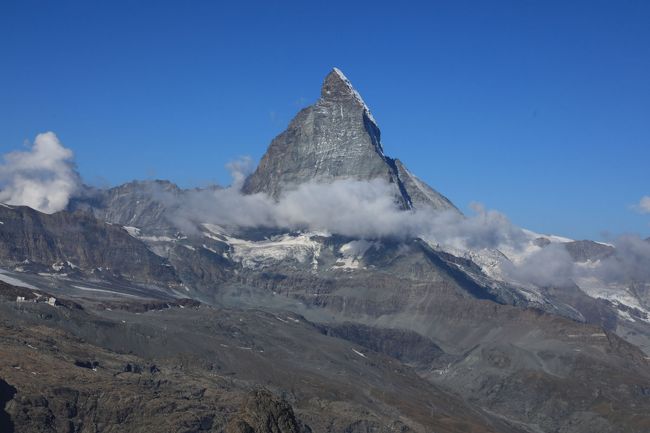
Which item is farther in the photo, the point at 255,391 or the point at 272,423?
the point at 255,391

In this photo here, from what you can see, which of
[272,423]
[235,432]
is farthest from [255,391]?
[235,432]

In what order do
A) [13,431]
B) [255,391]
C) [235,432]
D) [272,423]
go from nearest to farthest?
[235,432], [272,423], [255,391], [13,431]

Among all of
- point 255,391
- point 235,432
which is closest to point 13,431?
point 255,391

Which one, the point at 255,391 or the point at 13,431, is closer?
the point at 255,391

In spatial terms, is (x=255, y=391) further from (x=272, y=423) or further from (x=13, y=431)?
(x=13, y=431)

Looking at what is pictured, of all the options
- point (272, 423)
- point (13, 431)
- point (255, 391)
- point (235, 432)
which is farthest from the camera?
point (13, 431)

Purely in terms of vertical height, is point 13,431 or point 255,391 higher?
point 255,391

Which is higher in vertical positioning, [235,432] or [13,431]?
[235,432]

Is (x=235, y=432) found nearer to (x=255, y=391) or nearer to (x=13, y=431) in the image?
(x=255, y=391)

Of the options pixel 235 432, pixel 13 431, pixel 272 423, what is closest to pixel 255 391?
pixel 272 423
